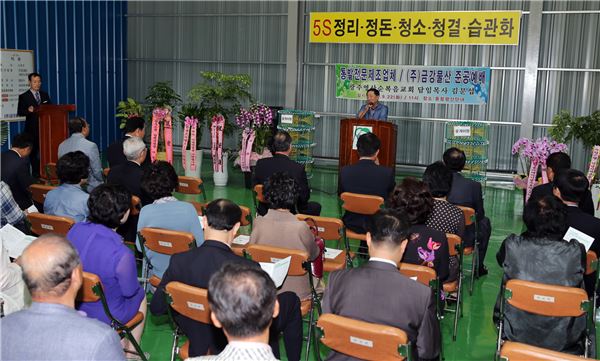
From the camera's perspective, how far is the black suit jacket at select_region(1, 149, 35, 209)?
17.4ft

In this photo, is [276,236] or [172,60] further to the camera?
[172,60]

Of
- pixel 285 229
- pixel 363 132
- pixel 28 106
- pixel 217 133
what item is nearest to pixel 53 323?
pixel 285 229

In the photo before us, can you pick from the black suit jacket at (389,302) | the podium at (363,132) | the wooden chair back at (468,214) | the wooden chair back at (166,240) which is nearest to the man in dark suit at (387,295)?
the black suit jacket at (389,302)

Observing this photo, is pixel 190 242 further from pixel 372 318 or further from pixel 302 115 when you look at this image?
pixel 302 115

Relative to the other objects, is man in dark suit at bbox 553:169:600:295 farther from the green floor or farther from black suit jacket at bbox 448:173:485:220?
black suit jacket at bbox 448:173:485:220

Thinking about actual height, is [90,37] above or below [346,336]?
above

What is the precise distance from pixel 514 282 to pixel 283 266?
1147 mm

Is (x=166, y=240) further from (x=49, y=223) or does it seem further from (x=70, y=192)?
(x=70, y=192)

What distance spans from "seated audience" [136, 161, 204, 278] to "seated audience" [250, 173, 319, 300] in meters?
0.49

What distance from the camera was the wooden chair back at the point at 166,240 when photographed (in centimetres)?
383

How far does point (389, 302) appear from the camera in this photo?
8.86 ft

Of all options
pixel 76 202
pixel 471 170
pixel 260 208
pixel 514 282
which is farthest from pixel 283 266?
pixel 471 170

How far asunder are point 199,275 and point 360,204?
7.87ft

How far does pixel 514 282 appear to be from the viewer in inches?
127
